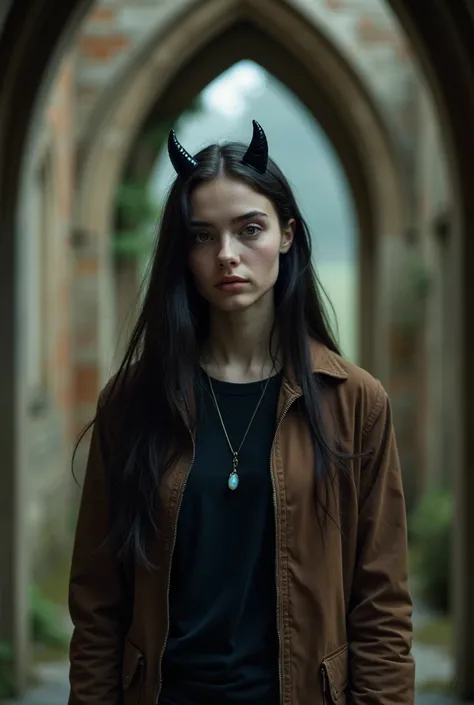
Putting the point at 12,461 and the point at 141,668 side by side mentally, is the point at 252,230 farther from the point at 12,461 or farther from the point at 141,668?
the point at 12,461

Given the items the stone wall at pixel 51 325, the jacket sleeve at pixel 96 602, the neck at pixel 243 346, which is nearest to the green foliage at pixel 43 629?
the stone wall at pixel 51 325

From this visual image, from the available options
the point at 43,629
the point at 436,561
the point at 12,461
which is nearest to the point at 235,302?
the point at 12,461

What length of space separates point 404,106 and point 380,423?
7581mm

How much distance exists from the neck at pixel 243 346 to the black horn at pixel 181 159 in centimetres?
23

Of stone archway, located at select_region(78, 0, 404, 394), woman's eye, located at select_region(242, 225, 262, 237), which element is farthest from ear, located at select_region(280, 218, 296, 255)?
stone archway, located at select_region(78, 0, 404, 394)

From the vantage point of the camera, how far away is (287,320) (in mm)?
1846

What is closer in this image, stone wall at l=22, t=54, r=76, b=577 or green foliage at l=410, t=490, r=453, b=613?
green foliage at l=410, t=490, r=453, b=613

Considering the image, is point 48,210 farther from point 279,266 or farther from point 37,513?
point 279,266

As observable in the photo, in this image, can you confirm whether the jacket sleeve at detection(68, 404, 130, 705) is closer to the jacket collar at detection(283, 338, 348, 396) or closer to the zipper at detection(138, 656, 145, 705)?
the zipper at detection(138, 656, 145, 705)

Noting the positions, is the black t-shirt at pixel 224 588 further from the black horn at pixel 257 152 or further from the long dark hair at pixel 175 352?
the black horn at pixel 257 152

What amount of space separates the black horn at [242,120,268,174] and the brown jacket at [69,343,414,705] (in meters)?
0.31

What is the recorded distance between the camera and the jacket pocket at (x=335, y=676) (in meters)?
1.72

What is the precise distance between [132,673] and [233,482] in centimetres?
34

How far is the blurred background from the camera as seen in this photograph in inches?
326
